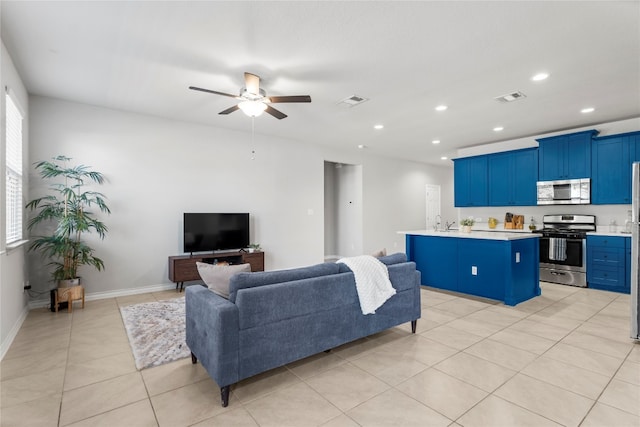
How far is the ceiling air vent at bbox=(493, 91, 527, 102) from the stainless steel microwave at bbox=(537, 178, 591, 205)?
8.22 ft

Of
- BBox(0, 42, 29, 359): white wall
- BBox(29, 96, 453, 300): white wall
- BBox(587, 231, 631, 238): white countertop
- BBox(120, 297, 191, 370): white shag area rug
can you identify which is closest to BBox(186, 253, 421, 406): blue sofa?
BBox(120, 297, 191, 370): white shag area rug

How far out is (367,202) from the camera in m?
8.33

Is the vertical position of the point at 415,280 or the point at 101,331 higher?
the point at 415,280

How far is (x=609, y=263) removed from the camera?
511cm

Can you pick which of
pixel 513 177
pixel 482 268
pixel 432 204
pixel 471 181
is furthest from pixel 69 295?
pixel 432 204

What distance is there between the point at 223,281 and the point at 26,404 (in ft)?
4.74

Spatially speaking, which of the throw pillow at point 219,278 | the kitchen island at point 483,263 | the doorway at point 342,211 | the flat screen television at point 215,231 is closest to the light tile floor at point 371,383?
the throw pillow at point 219,278

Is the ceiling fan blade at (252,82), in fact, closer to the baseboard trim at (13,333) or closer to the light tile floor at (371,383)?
the light tile floor at (371,383)

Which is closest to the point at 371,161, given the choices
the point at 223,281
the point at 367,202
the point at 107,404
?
the point at 367,202

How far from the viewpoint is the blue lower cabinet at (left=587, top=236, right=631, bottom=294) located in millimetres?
4980

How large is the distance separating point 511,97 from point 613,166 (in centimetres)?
266

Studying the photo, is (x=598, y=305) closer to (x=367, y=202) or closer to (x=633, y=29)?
(x=633, y=29)

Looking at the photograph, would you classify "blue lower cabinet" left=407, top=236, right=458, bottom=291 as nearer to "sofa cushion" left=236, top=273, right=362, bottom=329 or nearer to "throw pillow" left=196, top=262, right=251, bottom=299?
"sofa cushion" left=236, top=273, right=362, bottom=329

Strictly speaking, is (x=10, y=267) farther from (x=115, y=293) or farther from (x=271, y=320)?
(x=271, y=320)
